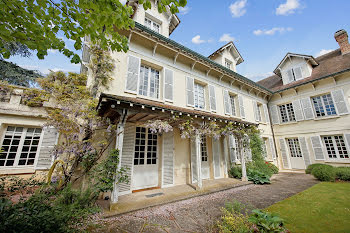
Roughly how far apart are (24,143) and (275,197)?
971 cm

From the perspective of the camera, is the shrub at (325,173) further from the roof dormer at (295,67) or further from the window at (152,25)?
the window at (152,25)

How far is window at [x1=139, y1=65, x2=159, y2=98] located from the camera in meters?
6.23

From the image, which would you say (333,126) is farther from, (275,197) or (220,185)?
(220,185)

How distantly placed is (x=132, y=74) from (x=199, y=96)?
13.2 ft

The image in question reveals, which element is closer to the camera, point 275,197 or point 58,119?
point 58,119

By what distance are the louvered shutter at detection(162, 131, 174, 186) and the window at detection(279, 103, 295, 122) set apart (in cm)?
1071

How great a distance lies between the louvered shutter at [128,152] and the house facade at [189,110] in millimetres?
38

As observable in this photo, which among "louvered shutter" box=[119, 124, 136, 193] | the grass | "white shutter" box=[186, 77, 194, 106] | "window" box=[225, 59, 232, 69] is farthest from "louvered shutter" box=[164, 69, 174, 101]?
"window" box=[225, 59, 232, 69]

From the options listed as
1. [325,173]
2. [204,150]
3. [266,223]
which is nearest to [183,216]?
[266,223]

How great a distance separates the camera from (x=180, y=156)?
6.54m

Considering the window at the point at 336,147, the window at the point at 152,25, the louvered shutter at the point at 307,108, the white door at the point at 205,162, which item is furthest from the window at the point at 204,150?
the window at the point at 336,147

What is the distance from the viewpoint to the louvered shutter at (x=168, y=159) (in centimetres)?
601

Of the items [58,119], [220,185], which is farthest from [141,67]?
[220,185]

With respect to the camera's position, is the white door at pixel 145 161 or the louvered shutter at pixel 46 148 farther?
the white door at pixel 145 161
